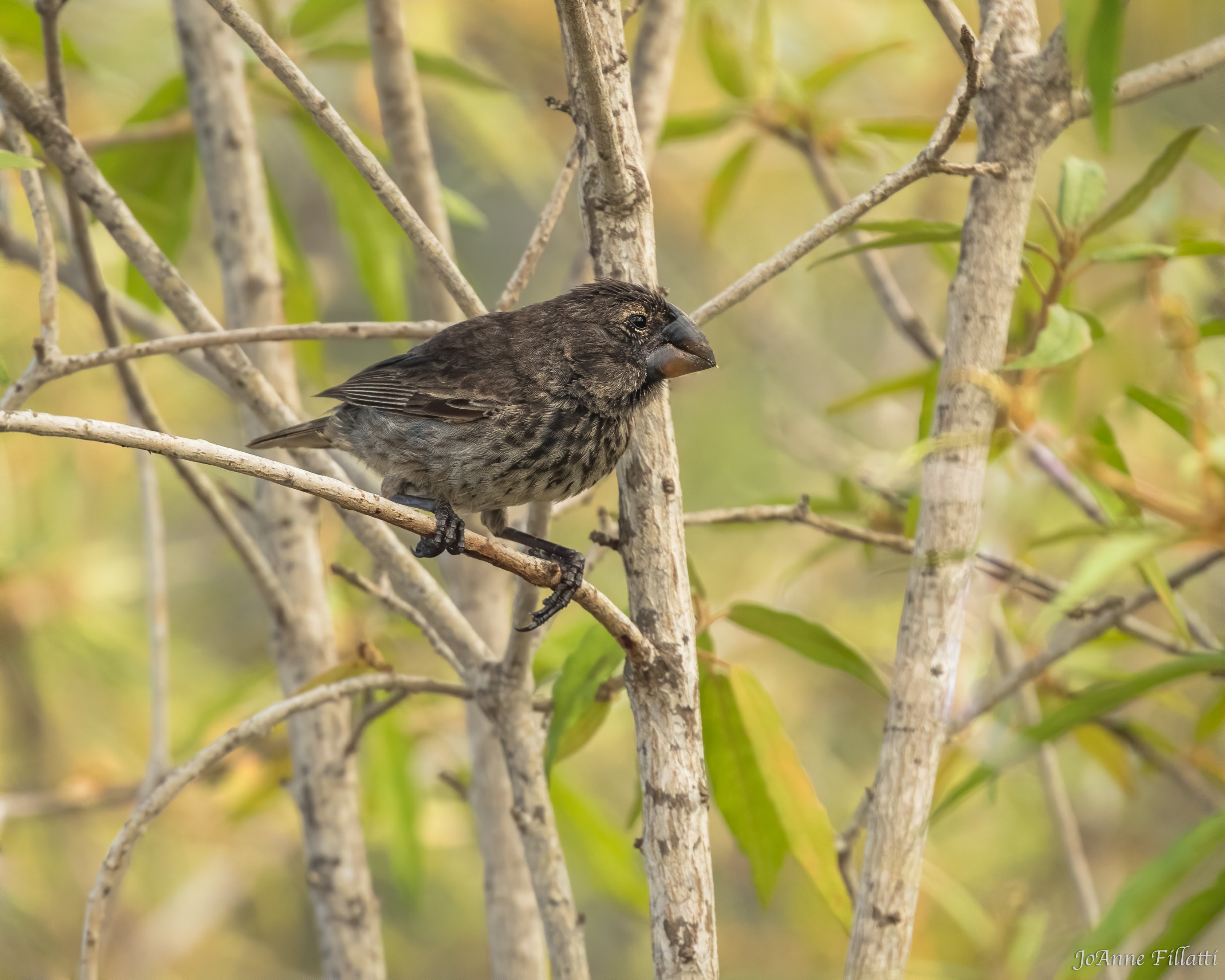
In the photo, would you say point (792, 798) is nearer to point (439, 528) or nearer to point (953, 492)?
point (953, 492)

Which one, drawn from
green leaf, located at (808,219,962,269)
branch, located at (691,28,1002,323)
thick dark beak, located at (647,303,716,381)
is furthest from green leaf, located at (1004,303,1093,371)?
thick dark beak, located at (647,303,716,381)

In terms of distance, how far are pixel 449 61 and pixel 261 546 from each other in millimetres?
1611

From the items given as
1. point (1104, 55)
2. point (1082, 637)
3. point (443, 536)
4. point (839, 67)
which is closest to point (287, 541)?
point (443, 536)

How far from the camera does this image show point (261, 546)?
3100 millimetres

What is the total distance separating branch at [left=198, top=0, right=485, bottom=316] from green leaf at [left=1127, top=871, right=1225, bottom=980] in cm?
157

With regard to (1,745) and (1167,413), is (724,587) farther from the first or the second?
(1167,413)

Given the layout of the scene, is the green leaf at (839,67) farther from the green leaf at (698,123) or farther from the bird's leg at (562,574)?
the bird's leg at (562,574)

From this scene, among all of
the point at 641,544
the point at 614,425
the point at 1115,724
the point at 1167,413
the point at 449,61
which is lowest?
the point at 1115,724

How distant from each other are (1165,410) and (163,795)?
2081 mm

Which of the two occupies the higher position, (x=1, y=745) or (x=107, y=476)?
(x=107, y=476)

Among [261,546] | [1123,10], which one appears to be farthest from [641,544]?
[261,546]

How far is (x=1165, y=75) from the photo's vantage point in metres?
2.16

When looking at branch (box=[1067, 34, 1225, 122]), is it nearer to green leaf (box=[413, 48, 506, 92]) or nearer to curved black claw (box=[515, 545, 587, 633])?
curved black claw (box=[515, 545, 587, 633])

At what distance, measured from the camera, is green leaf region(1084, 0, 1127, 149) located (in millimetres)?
1265
